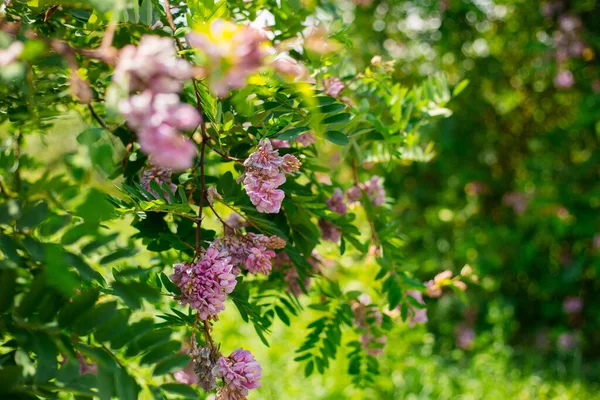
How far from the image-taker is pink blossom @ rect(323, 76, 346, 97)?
1.07 metres

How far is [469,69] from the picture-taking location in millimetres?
3434

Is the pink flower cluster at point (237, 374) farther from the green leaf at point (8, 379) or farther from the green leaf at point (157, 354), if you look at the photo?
the green leaf at point (8, 379)

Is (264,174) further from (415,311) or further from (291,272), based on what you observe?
(415,311)

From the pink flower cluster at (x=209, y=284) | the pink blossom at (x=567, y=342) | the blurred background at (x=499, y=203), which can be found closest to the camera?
the pink flower cluster at (x=209, y=284)

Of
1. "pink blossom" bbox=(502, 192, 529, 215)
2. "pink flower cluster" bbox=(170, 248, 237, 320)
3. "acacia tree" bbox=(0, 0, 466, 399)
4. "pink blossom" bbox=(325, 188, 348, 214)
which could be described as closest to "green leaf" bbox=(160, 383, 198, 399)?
"acacia tree" bbox=(0, 0, 466, 399)

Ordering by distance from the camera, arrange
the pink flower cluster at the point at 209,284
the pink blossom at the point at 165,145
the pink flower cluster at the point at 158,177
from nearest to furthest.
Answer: the pink blossom at the point at 165,145 → the pink flower cluster at the point at 209,284 → the pink flower cluster at the point at 158,177

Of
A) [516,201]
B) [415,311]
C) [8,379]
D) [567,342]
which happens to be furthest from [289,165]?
[567,342]

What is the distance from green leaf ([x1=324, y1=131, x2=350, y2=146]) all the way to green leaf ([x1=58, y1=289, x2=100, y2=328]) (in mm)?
392

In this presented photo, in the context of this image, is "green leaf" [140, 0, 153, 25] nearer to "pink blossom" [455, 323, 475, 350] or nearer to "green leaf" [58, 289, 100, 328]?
"green leaf" [58, 289, 100, 328]

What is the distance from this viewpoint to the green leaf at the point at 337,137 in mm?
848

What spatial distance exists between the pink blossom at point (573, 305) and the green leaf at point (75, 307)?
299 cm

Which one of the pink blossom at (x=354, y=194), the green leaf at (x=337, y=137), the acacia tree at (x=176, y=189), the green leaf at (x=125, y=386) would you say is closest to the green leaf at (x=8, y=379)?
the acacia tree at (x=176, y=189)

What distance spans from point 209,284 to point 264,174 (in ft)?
0.55

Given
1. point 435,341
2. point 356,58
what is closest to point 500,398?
point 435,341
